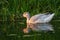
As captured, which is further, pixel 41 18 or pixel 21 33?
pixel 41 18

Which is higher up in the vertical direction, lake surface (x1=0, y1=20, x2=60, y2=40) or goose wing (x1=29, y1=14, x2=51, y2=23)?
goose wing (x1=29, y1=14, x2=51, y2=23)

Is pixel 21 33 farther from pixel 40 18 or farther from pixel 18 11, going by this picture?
pixel 18 11

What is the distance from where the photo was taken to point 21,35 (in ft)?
36.8

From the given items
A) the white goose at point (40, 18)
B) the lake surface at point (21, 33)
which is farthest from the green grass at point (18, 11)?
the white goose at point (40, 18)

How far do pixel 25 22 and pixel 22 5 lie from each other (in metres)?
1.08

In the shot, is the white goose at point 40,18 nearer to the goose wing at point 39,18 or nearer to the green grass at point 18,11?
the goose wing at point 39,18

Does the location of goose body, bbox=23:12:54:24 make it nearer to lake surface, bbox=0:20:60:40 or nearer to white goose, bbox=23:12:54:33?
white goose, bbox=23:12:54:33

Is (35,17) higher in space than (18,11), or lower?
lower

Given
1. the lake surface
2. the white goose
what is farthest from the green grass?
the white goose

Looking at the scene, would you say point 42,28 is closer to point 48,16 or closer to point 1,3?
point 48,16

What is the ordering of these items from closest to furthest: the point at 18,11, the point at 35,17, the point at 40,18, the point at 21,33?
the point at 21,33
the point at 35,17
the point at 40,18
the point at 18,11

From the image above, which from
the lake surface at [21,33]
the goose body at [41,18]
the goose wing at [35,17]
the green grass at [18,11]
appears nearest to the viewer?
the lake surface at [21,33]

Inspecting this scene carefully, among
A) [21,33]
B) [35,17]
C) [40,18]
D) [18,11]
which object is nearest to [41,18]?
[40,18]

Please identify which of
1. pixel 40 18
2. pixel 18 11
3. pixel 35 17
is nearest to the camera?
pixel 35 17
